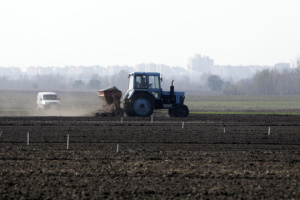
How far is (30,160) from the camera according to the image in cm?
1827

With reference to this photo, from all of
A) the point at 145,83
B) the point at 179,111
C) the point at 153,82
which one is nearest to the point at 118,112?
the point at 145,83

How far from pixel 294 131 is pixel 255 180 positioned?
14.8 m

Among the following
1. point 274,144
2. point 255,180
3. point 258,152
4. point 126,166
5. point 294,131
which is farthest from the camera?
point 294,131

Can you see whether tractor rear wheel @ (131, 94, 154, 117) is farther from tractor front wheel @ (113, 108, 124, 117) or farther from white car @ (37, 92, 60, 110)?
white car @ (37, 92, 60, 110)

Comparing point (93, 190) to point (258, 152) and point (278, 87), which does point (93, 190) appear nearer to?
point (258, 152)

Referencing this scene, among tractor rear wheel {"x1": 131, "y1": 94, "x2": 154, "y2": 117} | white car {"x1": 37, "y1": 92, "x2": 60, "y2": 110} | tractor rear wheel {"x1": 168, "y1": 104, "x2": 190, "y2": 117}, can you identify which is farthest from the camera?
white car {"x1": 37, "y1": 92, "x2": 60, "y2": 110}

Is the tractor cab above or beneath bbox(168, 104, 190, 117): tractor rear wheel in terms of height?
above

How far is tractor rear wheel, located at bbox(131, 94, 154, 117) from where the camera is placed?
120 ft

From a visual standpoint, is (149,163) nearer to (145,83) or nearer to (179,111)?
(145,83)

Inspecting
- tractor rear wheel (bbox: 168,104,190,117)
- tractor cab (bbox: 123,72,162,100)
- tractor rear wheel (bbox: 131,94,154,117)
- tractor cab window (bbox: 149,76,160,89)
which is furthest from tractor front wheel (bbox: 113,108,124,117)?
tractor rear wheel (bbox: 168,104,190,117)

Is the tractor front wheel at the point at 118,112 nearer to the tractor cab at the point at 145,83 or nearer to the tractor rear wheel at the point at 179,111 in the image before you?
the tractor cab at the point at 145,83

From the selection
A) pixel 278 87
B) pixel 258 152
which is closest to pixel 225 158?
pixel 258 152

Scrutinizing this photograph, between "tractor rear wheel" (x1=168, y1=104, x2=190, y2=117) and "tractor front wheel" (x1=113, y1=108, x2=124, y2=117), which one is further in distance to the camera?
"tractor front wheel" (x1=113, y1=108, x2=124, y2=117)

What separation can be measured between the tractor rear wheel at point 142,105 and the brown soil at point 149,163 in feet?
21.5
